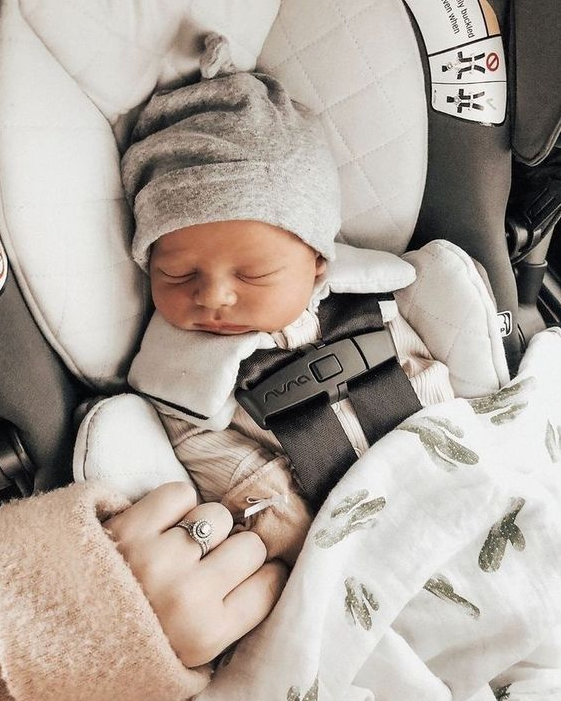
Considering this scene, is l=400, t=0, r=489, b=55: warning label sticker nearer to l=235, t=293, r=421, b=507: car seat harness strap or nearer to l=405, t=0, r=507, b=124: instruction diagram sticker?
l=405, t=0, r=507, b=124: instruction diagram sticker

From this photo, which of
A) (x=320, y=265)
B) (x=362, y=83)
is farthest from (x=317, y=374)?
(x=362, y=83)

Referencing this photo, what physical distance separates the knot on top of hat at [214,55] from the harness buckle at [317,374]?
366 mm

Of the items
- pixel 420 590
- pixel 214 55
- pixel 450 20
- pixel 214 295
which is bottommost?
pixel 420 590

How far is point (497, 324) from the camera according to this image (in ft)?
2.92

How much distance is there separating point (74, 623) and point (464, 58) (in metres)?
0.80

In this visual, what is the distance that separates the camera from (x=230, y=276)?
2.43 feet

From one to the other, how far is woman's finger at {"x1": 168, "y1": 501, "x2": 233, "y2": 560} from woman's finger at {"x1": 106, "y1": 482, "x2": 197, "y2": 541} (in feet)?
0.03

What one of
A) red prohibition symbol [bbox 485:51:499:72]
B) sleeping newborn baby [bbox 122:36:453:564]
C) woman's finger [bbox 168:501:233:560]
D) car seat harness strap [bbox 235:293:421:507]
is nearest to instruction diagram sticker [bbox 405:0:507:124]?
red prohibition symbol [bbox 485:51:499:72]

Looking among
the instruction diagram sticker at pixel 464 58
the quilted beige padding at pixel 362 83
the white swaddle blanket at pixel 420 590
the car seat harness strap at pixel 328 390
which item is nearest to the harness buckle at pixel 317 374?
the car seat harness strap at pixel 328 390

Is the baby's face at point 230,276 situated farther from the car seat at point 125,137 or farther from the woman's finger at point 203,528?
the woman's finger at point 203,528

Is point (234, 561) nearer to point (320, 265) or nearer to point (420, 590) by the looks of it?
point (420, 590)

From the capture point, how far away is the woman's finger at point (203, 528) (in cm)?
67

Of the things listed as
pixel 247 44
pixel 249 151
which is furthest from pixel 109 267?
pixel 247 44

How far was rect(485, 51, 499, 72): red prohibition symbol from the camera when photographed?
80 cm
